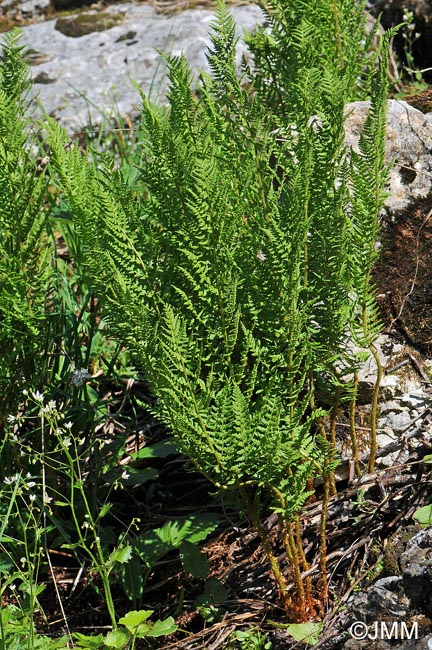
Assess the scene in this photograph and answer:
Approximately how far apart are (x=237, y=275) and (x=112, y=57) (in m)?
3.44

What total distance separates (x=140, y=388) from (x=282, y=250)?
142cm

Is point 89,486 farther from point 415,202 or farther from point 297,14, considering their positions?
point 297,14

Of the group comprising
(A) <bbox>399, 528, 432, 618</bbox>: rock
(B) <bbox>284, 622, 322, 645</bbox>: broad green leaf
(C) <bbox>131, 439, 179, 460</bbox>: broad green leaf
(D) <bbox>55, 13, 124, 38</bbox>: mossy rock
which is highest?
(D) <bbox>55, 13, 124, 38</bbox>: mossy rock

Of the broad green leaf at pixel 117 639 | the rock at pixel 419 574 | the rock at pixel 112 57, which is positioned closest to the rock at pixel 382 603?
the rock at pixel 419 574

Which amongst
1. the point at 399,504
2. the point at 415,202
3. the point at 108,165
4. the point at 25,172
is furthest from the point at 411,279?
the point at 25,172

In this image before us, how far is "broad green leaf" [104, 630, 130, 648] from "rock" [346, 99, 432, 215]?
1421 millimetres

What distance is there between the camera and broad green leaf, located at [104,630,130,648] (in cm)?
186

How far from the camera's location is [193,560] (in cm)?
206

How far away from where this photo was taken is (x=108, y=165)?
6.39 ft

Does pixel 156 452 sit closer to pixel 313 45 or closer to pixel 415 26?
pixel 313 45

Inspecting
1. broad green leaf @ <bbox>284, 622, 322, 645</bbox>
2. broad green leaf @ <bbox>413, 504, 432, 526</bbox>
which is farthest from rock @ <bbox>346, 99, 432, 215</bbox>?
broad green leaf @ <bbox>284, 622, 322, 645</bbox>

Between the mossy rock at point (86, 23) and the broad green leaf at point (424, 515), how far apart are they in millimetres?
4031

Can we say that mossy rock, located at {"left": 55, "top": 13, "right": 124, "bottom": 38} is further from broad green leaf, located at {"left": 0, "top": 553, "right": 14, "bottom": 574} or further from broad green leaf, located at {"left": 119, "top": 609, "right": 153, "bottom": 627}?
broad green leaf, located at {"left": 119, "top": 609, "right": 153, "bottom": 627}

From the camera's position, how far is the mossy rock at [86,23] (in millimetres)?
5043
